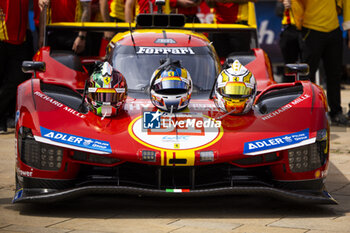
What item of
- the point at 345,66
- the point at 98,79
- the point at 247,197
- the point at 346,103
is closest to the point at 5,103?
the point at 98,79

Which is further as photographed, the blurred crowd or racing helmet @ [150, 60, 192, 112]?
the blurred crowd

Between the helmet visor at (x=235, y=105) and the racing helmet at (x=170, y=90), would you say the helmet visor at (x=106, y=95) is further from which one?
the helmet visor at (x=235, y=105)

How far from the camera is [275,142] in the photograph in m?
5.86

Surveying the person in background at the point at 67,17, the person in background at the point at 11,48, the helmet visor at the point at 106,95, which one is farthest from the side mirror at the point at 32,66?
the person in background at the point at 11,48

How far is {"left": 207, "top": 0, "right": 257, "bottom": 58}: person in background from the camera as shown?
34.2 feet

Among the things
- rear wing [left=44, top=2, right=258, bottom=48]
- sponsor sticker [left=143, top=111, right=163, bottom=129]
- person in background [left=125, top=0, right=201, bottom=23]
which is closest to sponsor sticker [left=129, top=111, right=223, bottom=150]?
sponsor sticker [left=143, top=111, right=163, bottom=129]

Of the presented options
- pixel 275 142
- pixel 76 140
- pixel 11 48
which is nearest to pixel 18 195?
pixel 76 140

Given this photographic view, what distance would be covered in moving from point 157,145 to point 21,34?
511 cm

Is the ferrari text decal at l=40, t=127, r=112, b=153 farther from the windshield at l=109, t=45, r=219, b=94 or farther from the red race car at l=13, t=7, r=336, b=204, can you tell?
the windshield at l=109, t=45, r=219, b=94

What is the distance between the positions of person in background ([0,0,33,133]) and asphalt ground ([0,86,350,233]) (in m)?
3.60

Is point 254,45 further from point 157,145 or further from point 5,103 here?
point 157,145

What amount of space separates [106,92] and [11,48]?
440cm

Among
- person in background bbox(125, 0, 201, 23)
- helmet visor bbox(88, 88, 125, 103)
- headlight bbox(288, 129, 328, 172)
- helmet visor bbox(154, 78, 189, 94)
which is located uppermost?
person in background bbox(125, 0, 201, 23)

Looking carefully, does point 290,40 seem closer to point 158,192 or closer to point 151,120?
point 151,120
